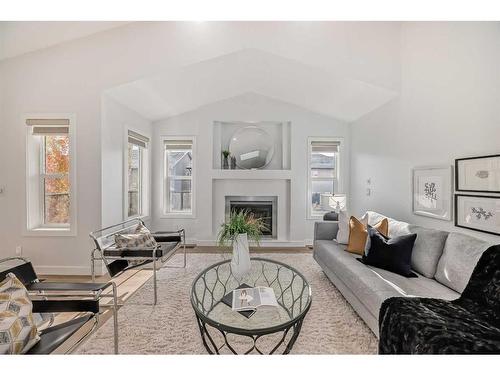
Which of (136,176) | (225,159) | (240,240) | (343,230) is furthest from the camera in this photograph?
(225,159)

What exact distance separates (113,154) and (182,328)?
99.4 inches

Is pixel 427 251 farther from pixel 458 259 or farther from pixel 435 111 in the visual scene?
pixel 435 111

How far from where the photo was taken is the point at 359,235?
2697 millimetres

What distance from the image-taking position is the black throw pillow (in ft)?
6.99

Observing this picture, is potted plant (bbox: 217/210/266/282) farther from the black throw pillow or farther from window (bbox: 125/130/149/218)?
window (bbox: 125/130/149/218)

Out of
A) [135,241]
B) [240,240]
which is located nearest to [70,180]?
[135,241]

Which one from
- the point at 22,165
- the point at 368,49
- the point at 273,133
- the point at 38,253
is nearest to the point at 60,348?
the point at 38,253

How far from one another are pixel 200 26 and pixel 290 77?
1413mm

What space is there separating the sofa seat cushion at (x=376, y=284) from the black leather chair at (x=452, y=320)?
147mm

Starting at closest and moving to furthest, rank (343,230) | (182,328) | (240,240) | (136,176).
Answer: (182,328)
(240,240)
(343,230)
(136,176)

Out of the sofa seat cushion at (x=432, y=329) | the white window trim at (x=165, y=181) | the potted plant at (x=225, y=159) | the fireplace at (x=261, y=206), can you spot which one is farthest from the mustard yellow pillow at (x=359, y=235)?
the white window trim at (x=165, y=181)

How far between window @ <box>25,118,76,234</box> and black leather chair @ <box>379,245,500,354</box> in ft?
12.1

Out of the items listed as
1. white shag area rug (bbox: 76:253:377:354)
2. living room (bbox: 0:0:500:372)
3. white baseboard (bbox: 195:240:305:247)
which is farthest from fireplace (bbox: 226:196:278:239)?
white shag area rug (bbox: 76:253:377:354)

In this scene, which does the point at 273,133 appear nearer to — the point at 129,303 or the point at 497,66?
the point at 497,66
